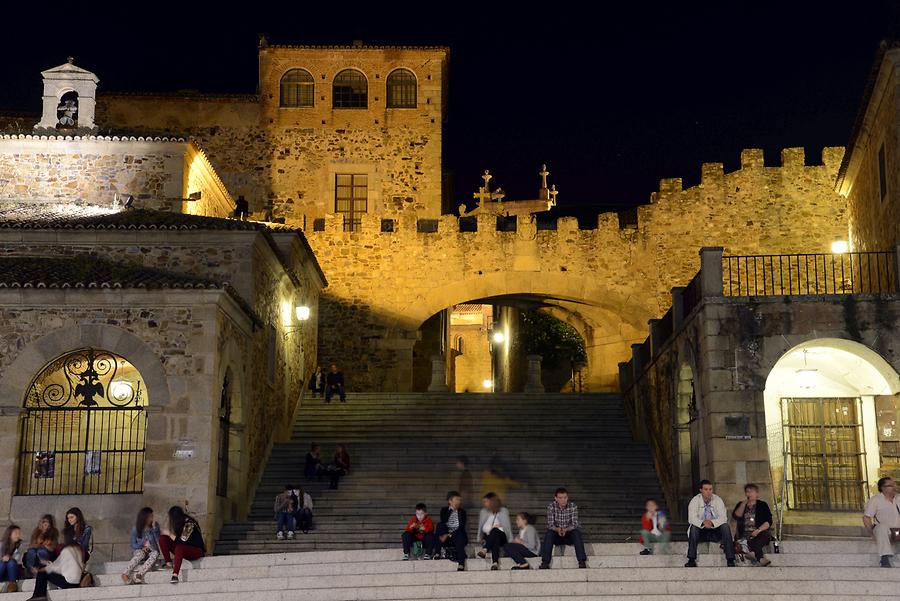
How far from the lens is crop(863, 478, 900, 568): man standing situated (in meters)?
13.5

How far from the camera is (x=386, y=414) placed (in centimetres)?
2427

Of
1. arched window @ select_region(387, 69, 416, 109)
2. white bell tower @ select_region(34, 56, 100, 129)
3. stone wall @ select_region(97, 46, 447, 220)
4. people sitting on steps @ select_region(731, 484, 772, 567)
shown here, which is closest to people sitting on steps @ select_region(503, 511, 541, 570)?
people sitting on steps @ select_region(731, 484, 772, 567)

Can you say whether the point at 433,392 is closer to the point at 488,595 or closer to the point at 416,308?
the point at 416,308

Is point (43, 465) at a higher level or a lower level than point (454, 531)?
higher

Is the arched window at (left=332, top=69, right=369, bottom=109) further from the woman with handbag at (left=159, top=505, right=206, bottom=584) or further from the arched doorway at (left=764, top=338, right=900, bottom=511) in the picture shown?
the woman with handbag at (left=159, top=505, right=206, bottom=584)

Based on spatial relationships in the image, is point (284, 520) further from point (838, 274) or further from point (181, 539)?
point (838, 274)

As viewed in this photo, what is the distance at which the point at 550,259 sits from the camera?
102 ft

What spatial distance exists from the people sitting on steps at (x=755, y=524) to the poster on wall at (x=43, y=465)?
9.83m

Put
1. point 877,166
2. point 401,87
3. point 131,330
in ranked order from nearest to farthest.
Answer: point 131,330
point 877,166
point 401,87

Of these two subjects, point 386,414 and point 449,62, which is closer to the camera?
point 386,414

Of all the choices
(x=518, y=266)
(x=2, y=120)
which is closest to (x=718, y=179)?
(x=518, y=266)

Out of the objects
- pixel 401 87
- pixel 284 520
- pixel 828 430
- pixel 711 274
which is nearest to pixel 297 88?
pixel 401 87

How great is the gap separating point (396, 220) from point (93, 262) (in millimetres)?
12961

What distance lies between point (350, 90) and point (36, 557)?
22.0 meters
